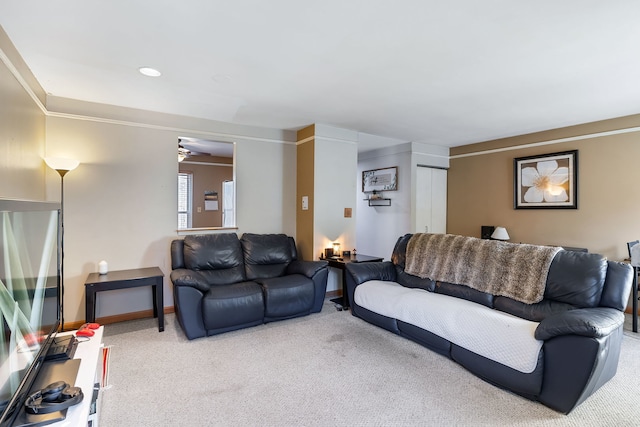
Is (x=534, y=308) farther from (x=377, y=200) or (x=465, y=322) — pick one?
(x=377, y=200)

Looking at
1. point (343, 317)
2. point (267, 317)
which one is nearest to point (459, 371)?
point (343, 317)

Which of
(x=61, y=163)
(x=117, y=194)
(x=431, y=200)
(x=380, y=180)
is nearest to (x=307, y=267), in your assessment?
(x=117, y=194)

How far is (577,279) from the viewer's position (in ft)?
7.99

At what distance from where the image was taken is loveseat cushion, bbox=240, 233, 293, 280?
396 cm

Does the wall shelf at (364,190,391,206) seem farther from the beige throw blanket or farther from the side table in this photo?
the side table

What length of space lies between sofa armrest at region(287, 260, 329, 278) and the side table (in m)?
1.46

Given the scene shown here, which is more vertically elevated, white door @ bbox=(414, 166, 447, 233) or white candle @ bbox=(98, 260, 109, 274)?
white door @ bbox=(414, 166, 447, 233)

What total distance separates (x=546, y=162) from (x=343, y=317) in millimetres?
3695

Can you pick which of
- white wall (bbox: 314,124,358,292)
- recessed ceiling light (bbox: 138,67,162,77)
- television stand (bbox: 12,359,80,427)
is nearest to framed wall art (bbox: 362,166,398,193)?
white wall (bbox: 314,124,358,292)

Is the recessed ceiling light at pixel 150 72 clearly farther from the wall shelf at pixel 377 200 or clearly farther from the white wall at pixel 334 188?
the wall shelf at pixel 377 200

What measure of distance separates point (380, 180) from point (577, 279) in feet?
13.3

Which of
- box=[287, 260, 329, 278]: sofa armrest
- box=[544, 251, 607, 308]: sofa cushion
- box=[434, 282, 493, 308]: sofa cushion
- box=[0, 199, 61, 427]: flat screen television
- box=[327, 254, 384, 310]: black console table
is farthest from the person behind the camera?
box=[327, 254, 384, 310]: black console table

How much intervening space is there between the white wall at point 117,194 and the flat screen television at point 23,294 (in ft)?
6.27

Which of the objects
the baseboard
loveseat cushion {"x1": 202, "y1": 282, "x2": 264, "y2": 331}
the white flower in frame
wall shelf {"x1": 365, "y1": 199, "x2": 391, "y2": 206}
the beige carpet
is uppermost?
the white flower in frame
